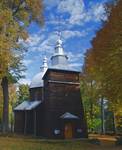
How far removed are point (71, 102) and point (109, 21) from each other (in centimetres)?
1817

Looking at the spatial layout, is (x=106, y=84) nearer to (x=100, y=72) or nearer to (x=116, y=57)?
(x=100, y=72)

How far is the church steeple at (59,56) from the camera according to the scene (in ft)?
156

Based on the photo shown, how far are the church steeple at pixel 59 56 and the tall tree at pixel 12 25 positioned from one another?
11399 millimetres

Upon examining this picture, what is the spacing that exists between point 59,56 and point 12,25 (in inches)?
642

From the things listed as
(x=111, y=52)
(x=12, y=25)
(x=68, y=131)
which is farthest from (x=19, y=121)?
(x=111, y=52)

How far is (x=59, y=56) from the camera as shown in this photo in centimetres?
4809

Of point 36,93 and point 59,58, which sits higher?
point 59,58

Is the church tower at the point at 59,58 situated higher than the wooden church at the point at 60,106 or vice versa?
the church tower at the point at 59,58

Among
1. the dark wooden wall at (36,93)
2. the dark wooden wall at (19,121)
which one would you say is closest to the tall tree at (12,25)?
the dark wooden wall at (36,93)

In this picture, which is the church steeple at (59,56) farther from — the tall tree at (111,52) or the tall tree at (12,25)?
the tall tree at (111,52)

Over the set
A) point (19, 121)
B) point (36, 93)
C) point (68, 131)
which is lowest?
point (68, 131)

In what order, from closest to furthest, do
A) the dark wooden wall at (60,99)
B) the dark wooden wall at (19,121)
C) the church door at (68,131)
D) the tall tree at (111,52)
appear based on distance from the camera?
the tall tree at (111,52), the dark wooden wall at (60,99), the church door at (68,131), the dark wooden wall at (19,121)

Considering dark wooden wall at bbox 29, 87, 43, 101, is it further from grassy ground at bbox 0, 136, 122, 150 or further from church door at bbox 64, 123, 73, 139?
grassy ground at bbox 0, 136, 122, 150

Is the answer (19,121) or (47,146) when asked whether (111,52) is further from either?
(19,121)
